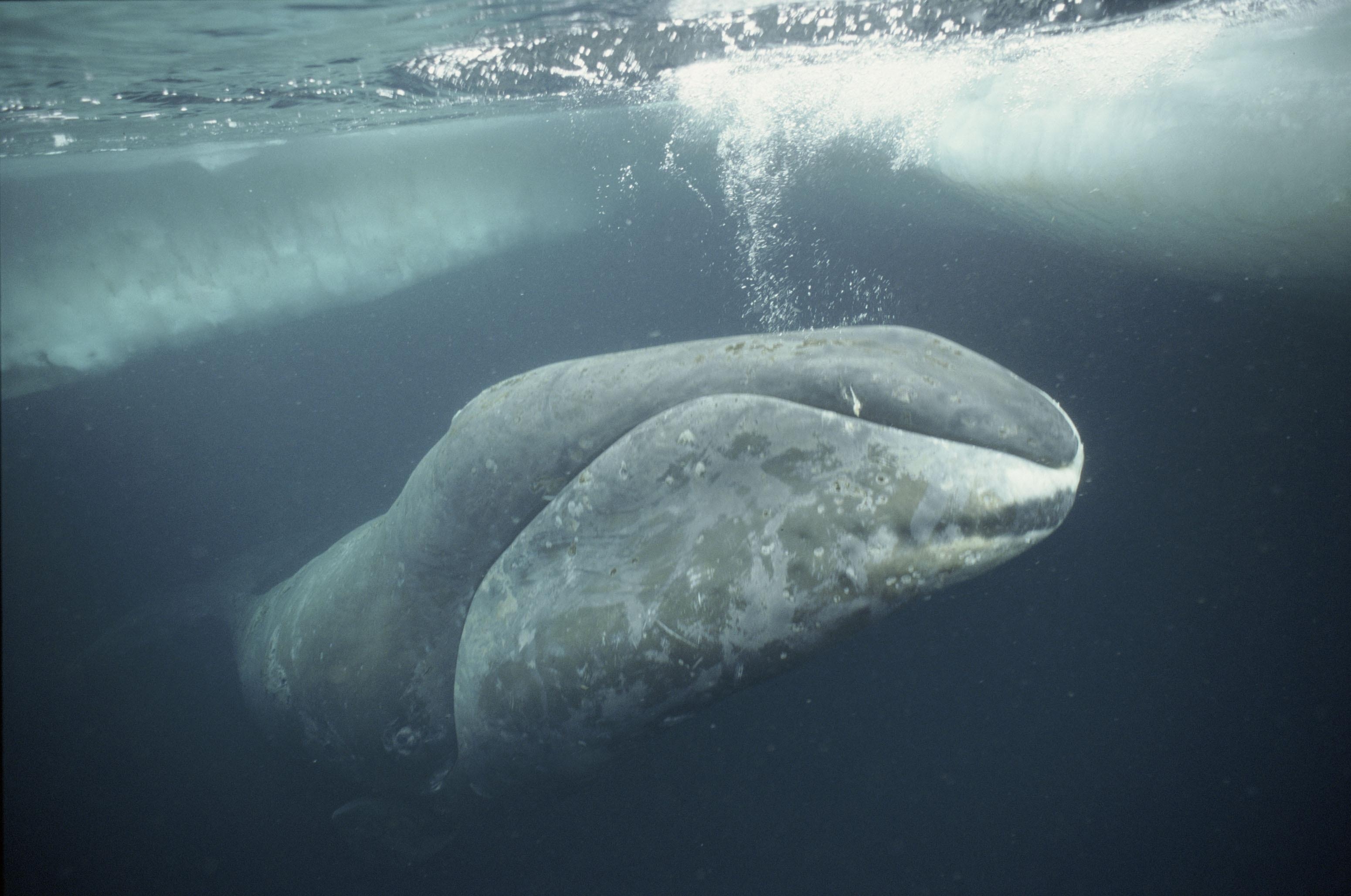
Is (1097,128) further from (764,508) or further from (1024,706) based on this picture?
(764,508)

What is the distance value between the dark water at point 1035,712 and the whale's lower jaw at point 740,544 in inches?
74.0

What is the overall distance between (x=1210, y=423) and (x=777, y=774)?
175 inches

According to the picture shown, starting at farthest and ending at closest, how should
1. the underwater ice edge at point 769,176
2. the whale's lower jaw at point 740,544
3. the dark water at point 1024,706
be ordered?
the underwater ice edge at point 769,176
the dark water at point 1024,706
the whale's lower jaw at point 740,544

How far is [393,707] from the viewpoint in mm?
3730

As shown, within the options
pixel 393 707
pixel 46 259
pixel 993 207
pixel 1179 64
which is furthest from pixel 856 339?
Answer: pixel 46 259

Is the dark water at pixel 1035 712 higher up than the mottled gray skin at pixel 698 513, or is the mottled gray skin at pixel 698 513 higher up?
the mottled gray skin at pixel 698 513

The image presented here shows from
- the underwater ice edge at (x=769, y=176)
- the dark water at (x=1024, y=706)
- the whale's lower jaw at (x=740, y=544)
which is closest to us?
the whale's lower jaw at (x=740, y=544)

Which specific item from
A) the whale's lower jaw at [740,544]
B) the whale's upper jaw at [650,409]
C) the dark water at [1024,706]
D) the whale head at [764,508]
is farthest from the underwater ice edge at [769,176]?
the whale's lower jaw at [740,544]

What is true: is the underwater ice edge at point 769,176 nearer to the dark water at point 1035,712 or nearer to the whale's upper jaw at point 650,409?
the dark water at point 1035,712

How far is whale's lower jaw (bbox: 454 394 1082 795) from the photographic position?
2.21 metres

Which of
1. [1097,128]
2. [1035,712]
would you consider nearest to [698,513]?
[1035,712]

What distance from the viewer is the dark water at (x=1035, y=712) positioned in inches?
183

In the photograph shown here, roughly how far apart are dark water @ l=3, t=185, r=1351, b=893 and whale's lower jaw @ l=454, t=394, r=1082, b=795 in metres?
1.88

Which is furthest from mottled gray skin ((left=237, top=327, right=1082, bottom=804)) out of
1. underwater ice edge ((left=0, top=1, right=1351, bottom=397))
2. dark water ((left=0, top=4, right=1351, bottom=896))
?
underwater ice edge ((left=0, top=1, right=1351, bottom=397))
